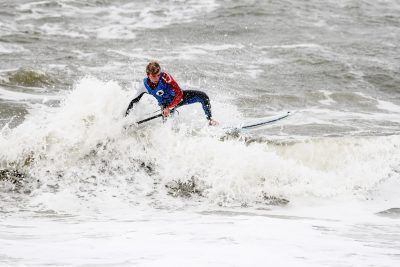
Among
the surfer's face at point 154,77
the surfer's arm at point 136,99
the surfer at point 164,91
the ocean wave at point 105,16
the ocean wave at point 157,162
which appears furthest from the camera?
the ocean wave at point 105,16

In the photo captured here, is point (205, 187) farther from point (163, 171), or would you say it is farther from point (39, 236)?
point (39, 236)

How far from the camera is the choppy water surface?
19.2ft

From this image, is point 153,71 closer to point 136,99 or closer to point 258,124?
point 136,99

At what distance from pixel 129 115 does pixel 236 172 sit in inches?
76.0

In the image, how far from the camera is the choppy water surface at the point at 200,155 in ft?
19.2

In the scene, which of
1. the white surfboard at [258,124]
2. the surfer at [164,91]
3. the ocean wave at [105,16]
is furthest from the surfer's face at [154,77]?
the ocean wave at [105,16]

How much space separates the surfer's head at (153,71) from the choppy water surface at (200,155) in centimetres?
83

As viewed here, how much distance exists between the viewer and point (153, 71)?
8734mm

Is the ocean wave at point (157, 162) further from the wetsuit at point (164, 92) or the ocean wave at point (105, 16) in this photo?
the ocean wave at point (105, 16)

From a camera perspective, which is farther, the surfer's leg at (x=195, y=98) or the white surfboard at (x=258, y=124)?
the white surfboard at (x=258, y=124)

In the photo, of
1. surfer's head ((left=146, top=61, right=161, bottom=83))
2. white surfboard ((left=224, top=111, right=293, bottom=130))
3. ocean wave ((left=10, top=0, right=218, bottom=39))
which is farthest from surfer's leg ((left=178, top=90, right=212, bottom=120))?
ocean wave ((left=10, top=0, right=218, bottom=39))

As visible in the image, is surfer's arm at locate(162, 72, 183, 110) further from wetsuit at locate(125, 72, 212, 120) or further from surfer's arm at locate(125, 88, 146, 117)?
surfer's arm at locate(125, 88, 146, 117)

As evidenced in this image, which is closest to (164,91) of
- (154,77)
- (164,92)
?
(164,92)

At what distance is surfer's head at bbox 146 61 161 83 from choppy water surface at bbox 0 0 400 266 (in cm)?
83
